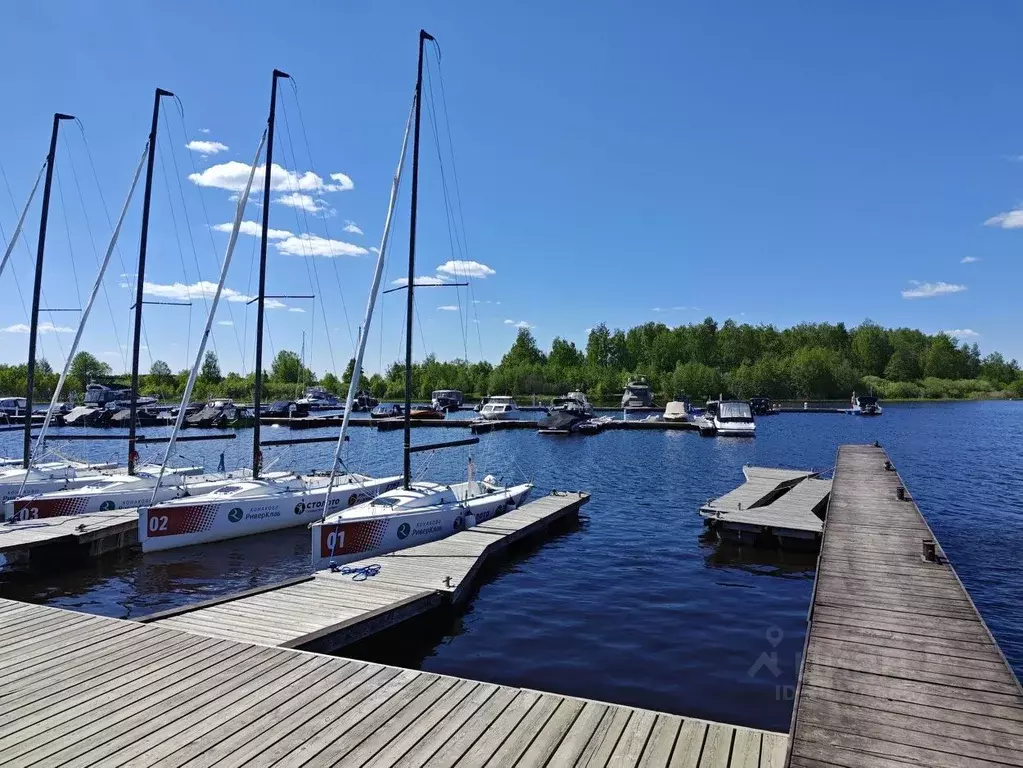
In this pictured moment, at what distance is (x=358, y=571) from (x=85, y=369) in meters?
163

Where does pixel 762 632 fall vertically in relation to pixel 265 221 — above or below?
below

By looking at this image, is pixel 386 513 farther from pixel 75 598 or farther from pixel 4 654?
pixel 4 654

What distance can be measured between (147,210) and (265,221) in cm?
628

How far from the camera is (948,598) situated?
428 inches

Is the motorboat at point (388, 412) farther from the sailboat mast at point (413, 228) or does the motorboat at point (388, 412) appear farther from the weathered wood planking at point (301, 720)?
the weathered wood planking at point (301, 720)

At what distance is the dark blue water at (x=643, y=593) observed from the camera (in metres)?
11.2

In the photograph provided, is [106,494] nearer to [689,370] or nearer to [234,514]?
[234,514]

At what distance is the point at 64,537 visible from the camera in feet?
59.0

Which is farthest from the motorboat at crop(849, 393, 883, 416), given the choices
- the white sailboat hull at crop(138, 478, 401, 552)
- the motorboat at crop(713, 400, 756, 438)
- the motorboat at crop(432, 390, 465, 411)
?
the white sailboat hull at crop(138, 478, 401, 552)

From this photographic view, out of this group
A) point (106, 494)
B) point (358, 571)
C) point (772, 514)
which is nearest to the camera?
point (358, 571)

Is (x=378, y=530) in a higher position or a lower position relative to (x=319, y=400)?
lower

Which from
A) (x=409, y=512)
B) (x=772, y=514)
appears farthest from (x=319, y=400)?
(x=772, y=514)

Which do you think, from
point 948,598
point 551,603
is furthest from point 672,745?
point 551,603

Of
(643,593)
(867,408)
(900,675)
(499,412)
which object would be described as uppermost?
(867,408)
